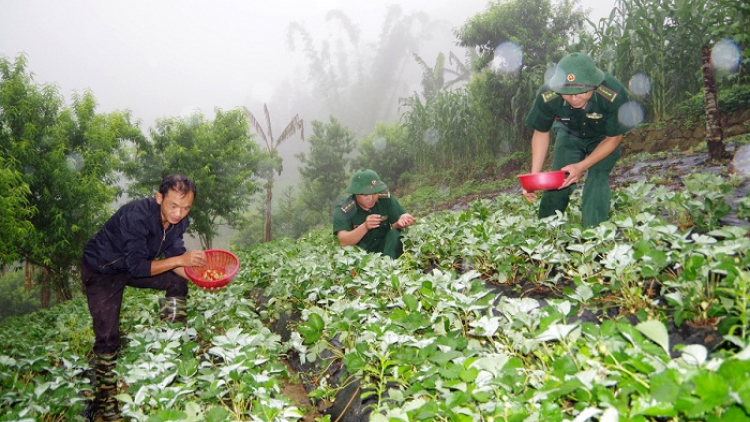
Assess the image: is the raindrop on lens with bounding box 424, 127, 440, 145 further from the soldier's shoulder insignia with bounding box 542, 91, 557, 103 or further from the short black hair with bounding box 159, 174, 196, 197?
the short black hair with bounding box 159, 174, 196, 197

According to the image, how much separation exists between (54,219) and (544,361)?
14.1m

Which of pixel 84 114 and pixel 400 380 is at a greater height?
pixel 84 114

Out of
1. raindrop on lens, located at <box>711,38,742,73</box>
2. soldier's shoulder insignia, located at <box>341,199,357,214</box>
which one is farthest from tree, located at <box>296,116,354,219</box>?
soldier's shoulder insignia, located at <box>341,199,357,214</box>

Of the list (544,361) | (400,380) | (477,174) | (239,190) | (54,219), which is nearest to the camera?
(544,361)

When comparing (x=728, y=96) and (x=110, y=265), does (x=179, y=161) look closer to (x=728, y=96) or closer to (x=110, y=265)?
(x=110, y=265)

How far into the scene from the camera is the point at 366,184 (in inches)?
166

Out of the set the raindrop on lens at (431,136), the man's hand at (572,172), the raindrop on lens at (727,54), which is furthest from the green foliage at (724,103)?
the raindrop on lens at (431,136)

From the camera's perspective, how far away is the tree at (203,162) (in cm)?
1677

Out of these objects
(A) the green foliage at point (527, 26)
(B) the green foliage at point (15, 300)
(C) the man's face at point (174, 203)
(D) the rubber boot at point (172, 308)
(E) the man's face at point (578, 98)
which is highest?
(A) the green foliage at point (527, 26)

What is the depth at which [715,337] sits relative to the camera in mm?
1877

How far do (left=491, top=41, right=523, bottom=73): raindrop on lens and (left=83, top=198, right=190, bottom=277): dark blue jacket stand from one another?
15651 mm

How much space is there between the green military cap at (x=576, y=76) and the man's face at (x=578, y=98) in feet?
0.67

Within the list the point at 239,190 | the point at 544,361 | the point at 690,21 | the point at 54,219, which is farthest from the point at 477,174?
the point at 544,361

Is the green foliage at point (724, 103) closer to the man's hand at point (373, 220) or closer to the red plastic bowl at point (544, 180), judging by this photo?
the red plastic bowl at point (544, 180)
